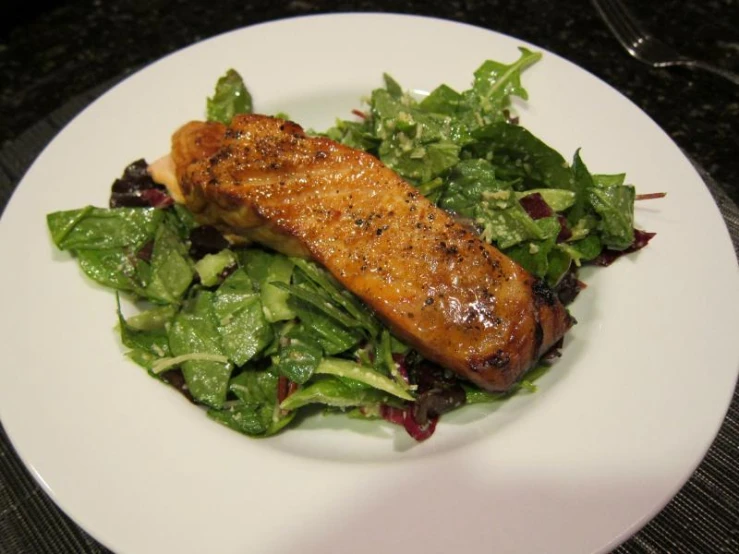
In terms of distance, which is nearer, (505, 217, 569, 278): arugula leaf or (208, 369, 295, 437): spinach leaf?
(208, 369, 295, 437): spinach leaf

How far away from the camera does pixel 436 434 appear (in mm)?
2299

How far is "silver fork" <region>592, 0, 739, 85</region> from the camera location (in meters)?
3.85

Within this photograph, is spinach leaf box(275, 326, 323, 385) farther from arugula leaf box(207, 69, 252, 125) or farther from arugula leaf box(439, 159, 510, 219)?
arugula leaf box(207, 69, 252, 125)

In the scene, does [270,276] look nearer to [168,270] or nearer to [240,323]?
[240,323]

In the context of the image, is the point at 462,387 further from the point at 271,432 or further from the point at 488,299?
the point at 271,432

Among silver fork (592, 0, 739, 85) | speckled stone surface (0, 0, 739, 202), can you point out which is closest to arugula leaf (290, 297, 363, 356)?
speckled stone surface (0, 0, 739, 202)

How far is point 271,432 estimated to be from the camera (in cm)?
231

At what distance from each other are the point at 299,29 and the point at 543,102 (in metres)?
1.46

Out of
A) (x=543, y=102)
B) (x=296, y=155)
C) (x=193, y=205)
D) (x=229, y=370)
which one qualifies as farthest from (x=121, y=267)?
(x=543, y=102)

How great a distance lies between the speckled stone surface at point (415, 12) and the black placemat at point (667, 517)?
2028mm

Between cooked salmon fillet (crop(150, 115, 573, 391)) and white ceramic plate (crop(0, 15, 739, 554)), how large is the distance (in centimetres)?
28

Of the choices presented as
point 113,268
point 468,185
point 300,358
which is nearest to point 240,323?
point 300,358

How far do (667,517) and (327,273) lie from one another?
164 cm

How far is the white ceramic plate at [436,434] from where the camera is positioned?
6.14ft
